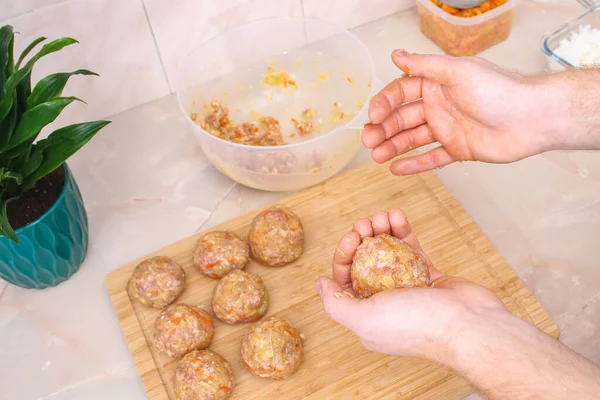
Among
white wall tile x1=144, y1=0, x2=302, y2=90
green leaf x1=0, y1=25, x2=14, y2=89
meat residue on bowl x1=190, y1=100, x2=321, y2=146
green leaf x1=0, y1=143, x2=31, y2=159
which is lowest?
meat residue on bowl x1=190, y1=100, x2=321, y2=146

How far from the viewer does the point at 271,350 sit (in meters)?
1.16

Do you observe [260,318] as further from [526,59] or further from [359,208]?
[526,59]

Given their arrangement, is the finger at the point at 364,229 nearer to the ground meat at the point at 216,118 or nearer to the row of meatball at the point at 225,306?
the row of meatball at the point at 225,306

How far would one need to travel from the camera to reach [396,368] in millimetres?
1207

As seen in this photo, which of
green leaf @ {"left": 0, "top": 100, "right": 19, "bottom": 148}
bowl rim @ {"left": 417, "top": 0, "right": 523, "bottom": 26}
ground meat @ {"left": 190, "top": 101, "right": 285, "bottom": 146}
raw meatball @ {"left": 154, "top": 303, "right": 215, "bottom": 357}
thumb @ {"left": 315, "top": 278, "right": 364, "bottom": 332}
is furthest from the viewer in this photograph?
bowl rim @ {"left": 417, "top": 0, "right": 523, "bottom": 26}

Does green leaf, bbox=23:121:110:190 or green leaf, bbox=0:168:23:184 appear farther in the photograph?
green leaf, bbox=23:121:110:190

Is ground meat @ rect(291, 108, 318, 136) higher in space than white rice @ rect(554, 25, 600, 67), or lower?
lower

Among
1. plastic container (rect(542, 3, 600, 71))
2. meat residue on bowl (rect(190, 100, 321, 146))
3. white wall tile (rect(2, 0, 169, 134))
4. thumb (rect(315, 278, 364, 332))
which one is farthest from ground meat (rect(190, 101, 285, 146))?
plastic container (rect(542, 3, 600, 71))

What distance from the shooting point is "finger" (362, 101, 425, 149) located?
4.35 ft

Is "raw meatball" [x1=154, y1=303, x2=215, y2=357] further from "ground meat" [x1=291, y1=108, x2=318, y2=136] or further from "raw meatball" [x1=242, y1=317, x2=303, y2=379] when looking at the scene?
"ground meat" [x1=291, y1=108, x2=318, y2=136]

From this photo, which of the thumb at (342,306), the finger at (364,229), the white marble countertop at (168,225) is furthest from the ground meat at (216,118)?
the thumb at (342,306)

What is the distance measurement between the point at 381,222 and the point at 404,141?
27 centimetres

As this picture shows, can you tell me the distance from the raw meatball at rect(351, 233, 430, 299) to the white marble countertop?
1.34ft

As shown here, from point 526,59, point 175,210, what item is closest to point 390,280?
point 175,210
